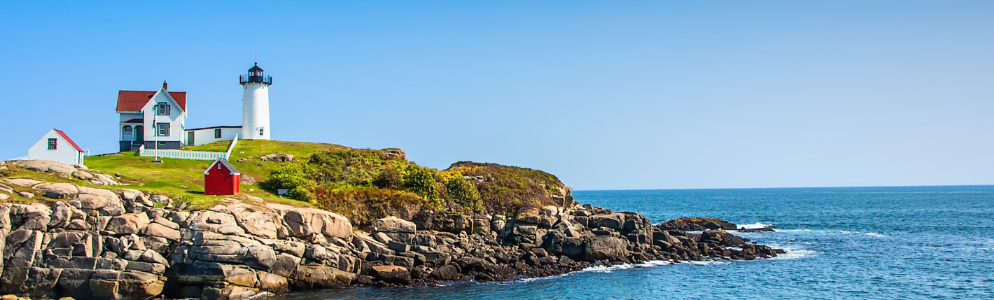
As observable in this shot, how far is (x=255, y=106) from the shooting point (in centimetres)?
6975

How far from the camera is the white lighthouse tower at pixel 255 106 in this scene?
6944 cm

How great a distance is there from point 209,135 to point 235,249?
37514mm

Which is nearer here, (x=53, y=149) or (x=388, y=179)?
(x=53, y=149)

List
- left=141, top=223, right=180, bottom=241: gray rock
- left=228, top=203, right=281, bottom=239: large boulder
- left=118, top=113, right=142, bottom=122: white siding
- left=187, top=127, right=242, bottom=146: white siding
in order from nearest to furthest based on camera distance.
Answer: left=141, top=223, right=180, bottom=241: gray rock → left=228, top=203, right=281, bottom=239: large boulder → left=118, top=113, right=142, bottom=122: white siding → left=187, top=127, right=242, bottom=146: white siding

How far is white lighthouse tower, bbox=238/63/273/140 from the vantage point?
6944 centimetres

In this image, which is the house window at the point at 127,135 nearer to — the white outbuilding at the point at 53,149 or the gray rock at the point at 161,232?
the white outbuilding at the point at 53,149

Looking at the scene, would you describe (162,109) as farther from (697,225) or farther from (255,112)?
(697,225)

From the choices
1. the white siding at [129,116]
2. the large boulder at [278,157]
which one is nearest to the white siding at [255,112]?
the white siding at [129,116]

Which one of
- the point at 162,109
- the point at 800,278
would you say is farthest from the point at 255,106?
the point at 800,278

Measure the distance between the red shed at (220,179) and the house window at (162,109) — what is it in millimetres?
23304

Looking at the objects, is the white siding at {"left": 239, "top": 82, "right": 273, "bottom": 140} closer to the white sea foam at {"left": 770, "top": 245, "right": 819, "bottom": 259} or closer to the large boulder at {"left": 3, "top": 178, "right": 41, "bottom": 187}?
the large boulder at {"left": 3, "top": 178, "right": 41, "bottom": 187}

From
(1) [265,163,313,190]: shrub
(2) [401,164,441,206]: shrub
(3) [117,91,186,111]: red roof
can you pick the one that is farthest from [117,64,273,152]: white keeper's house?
(2) [401,164,441,206]: shrub

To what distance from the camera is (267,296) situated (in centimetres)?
3366

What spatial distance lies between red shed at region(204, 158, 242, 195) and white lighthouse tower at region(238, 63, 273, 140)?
1164 inches
